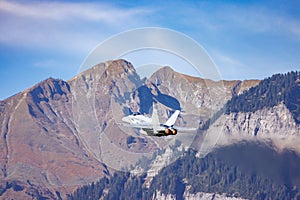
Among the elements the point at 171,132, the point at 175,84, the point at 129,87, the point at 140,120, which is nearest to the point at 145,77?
the point at 140,120

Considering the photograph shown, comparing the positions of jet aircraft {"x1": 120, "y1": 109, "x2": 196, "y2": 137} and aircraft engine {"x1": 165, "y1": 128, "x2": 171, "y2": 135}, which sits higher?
jet aircraft {"x1": 120, "y1": 109, "x2": 196, "y2": 137}

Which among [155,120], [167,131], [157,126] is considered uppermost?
[155,120]

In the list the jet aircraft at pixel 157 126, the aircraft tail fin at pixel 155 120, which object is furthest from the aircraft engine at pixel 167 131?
the aircraft tail fin at pixel 155 120

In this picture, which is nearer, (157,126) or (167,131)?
(157,126)

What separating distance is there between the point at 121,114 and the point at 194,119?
34805 mm

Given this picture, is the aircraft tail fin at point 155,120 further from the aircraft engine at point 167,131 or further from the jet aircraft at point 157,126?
the aircraft engine at point 167,131

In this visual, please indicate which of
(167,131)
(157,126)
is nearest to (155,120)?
(157,126)

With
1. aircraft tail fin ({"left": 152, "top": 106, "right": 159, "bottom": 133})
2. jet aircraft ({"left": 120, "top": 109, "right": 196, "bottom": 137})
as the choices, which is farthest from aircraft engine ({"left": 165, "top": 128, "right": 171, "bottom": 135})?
aircraft tail fin ({"left": 152, "top": 106, "right": 159, "bottom": 133})

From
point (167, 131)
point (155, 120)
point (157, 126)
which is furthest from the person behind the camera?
point (167, 131)

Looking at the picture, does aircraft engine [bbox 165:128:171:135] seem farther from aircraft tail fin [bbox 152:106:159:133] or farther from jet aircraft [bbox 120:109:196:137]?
aircraft tail fin [bbox 152:106:159:133]

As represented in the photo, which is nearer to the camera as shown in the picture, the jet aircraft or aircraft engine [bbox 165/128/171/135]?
the jet aircraft

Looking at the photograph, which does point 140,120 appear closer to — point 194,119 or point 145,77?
point 145,77

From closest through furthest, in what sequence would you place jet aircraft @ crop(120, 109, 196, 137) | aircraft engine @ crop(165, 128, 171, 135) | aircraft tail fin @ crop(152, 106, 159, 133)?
aircraft tail fin @ crop(152, 106, 159, 133)
jet aircraft @ crop(120, 109, 196, 137)
aircraft engine @ crop(165, 128, 171, 135)

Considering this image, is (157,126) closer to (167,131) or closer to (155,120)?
(155,120)
